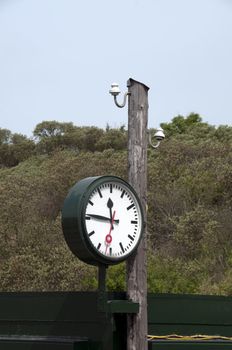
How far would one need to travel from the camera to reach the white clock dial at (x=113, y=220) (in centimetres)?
577

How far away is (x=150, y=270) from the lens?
15125 millimetres

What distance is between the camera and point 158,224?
21.3m

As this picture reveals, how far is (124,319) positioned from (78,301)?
0.45 metres

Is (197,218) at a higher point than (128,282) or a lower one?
higher

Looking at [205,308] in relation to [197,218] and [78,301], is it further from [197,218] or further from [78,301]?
[197,218]

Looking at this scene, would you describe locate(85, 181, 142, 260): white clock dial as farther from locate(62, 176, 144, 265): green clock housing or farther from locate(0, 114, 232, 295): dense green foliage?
locate(0, 114, 232, 295): dense green foliage

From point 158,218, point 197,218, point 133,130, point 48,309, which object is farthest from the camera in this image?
point 158,218

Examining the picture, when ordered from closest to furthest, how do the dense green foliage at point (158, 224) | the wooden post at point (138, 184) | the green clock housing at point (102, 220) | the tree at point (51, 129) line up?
1. the green clock housing at point (102, 220)
2. the wooden post at point (138, 184)
3. the dense green foliage at point (158, 224)
4. the tree at point (51, 129)

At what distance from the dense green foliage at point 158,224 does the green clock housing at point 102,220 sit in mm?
8310

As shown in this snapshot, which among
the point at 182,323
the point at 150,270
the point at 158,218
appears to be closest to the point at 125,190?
the point at 182,323

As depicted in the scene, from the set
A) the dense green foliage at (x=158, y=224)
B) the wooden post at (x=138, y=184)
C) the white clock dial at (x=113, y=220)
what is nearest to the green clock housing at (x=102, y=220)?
the white clock dial at (x=113, y=220)

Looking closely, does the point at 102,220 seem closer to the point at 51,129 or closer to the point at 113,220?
the point at 113,220

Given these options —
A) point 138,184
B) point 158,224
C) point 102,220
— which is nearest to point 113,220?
point 102,220

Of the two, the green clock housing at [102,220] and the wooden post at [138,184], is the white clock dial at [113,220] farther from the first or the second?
the wooden post at [138,184]
